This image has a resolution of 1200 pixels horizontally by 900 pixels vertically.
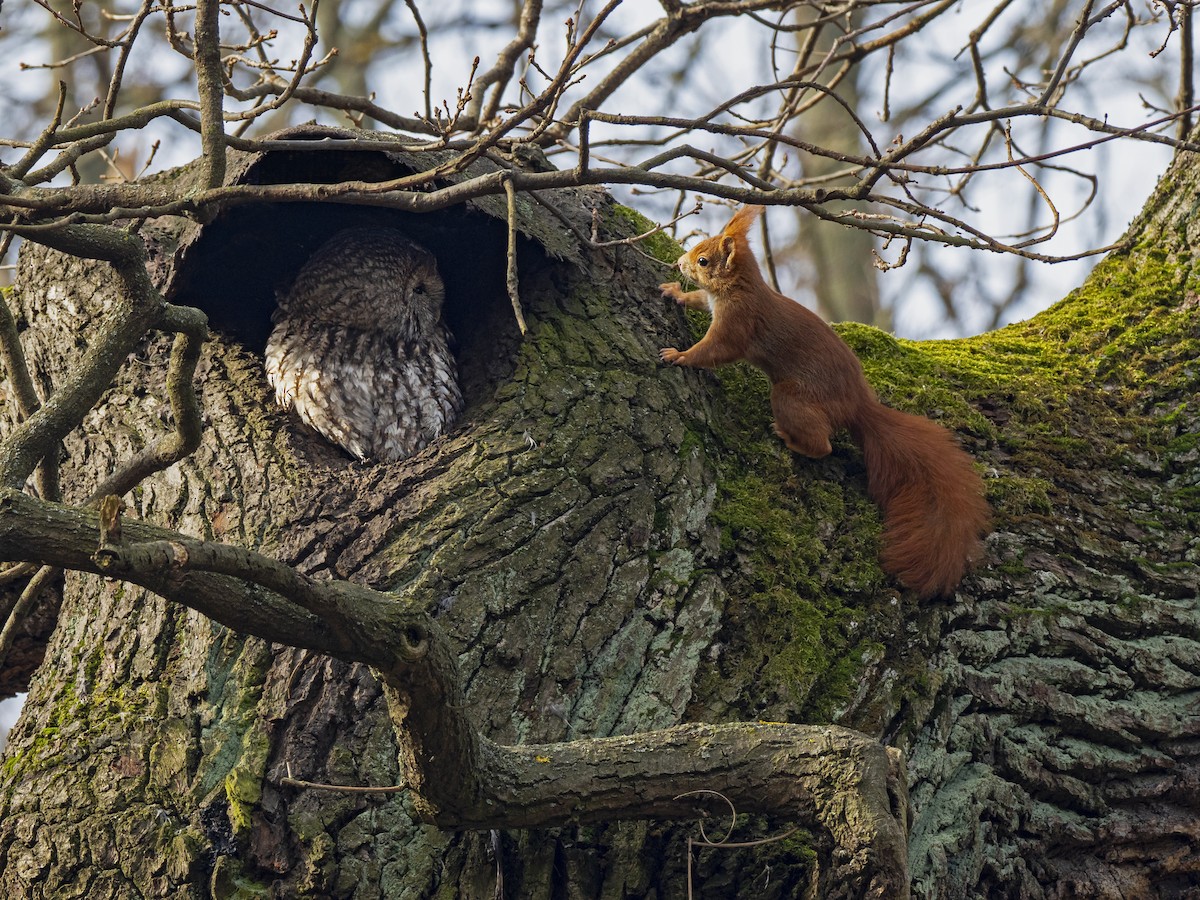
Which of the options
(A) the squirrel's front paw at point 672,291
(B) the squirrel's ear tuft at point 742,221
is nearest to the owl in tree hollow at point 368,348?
(A) the squirrel's front paw at point 672,291

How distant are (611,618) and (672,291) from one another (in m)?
1.25

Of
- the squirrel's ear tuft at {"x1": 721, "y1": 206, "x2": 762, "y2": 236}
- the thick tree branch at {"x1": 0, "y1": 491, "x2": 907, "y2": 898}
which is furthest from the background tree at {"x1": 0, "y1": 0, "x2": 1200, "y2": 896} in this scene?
the squirrel's ear tuft at {"x1": 721, "y1": 206, "x2": 762, "y2": 236}

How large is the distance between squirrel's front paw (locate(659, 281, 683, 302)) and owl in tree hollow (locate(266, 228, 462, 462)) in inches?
30.0

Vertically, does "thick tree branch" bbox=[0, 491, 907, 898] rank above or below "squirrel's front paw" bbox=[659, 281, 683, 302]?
below

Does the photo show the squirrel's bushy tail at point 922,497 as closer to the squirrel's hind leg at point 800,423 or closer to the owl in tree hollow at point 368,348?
the squirrel's hind leg at point 800,423

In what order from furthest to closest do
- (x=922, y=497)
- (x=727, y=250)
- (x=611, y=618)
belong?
1. (x=727, y=250)
2. (x=922, y=497)
3. (x=611, y=618)

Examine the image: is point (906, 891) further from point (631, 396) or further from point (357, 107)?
point (357, 107)

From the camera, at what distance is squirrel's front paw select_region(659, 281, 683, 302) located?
135 inches

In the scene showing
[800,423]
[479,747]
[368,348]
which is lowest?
[479,747]

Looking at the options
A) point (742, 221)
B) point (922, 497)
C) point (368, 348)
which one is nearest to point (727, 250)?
point (742, 221)

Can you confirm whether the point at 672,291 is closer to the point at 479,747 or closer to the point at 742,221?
the point at 742,221

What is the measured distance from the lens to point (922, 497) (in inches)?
116

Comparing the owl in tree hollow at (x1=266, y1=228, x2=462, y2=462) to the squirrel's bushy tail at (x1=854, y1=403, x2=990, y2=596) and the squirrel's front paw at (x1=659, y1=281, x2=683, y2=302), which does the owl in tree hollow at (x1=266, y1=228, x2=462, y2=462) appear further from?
the squirrel's bushy tail at (x1=854, y1=403, x2=990, y2=596)

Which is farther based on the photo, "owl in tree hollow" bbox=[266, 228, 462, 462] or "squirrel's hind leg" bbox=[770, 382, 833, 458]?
"owl in tree hollow" bbox=[266, 228, 462, 462]
